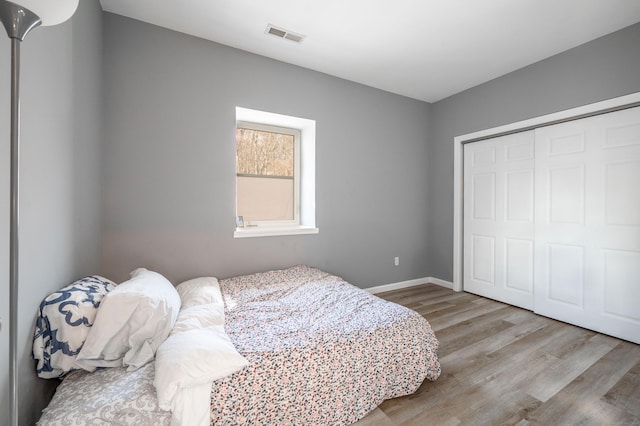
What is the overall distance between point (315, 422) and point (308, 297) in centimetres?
94

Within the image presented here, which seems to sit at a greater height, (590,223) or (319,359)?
(590,223)

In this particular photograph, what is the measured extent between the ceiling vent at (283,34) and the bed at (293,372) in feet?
7.69

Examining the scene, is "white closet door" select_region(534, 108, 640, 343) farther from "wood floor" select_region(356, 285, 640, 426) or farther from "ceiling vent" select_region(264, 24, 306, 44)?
"ceiling vent" select_region(264, 24, 306, 44)

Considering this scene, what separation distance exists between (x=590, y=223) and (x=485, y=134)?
4.78ft

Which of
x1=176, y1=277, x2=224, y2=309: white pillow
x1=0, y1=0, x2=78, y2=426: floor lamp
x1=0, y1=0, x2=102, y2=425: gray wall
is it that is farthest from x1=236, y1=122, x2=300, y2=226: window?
x1=0, y1=0, x2=78, y2=426: floor lamp

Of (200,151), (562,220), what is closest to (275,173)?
(200,151)

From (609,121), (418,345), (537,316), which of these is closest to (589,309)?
(537,316)

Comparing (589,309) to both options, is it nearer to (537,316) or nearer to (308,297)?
(537,316)

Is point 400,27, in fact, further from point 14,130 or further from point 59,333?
point 59,333

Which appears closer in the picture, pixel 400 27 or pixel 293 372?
pixel 293 372

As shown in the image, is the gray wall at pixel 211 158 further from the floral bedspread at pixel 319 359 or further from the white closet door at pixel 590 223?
the white closet door at pixel 590 223

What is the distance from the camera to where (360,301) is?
2.13 meters

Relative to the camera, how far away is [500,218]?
3375 millimetres

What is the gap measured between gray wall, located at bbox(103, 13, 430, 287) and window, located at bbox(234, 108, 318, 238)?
128 millimetres
